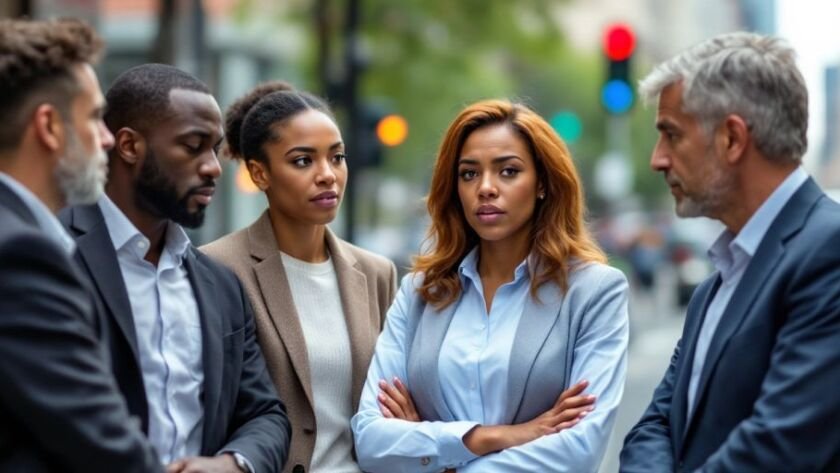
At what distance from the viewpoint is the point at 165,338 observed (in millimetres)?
3975

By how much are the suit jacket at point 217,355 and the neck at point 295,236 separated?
503 mm

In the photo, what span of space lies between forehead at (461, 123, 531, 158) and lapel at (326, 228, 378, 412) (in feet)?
2.03

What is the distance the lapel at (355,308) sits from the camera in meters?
4.73

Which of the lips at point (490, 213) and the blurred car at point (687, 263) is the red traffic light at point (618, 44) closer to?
the lips at point (490, 213)

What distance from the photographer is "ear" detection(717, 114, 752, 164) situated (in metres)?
3.69

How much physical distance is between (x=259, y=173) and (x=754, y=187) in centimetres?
179

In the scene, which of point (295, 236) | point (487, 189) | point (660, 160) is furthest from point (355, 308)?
point (660, 160)

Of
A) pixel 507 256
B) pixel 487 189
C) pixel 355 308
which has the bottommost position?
pixel 355 308

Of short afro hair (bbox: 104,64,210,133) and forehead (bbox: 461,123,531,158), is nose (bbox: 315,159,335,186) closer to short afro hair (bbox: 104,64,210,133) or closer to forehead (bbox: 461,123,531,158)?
forehead (bbox: 461,123,531,158)

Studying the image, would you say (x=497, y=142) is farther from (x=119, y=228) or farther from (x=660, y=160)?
(x=119, y=228)

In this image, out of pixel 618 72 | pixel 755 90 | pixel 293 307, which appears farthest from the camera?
pixel 618 72

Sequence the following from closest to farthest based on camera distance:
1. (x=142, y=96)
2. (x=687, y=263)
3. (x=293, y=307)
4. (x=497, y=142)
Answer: (x=142, y=96) → (x=497, y=142) → (x=293, y=307) → (x=687, y=263)

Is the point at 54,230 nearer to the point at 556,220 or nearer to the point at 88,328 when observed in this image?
the point at 88,328

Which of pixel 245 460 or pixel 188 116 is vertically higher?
pixel 188 116
